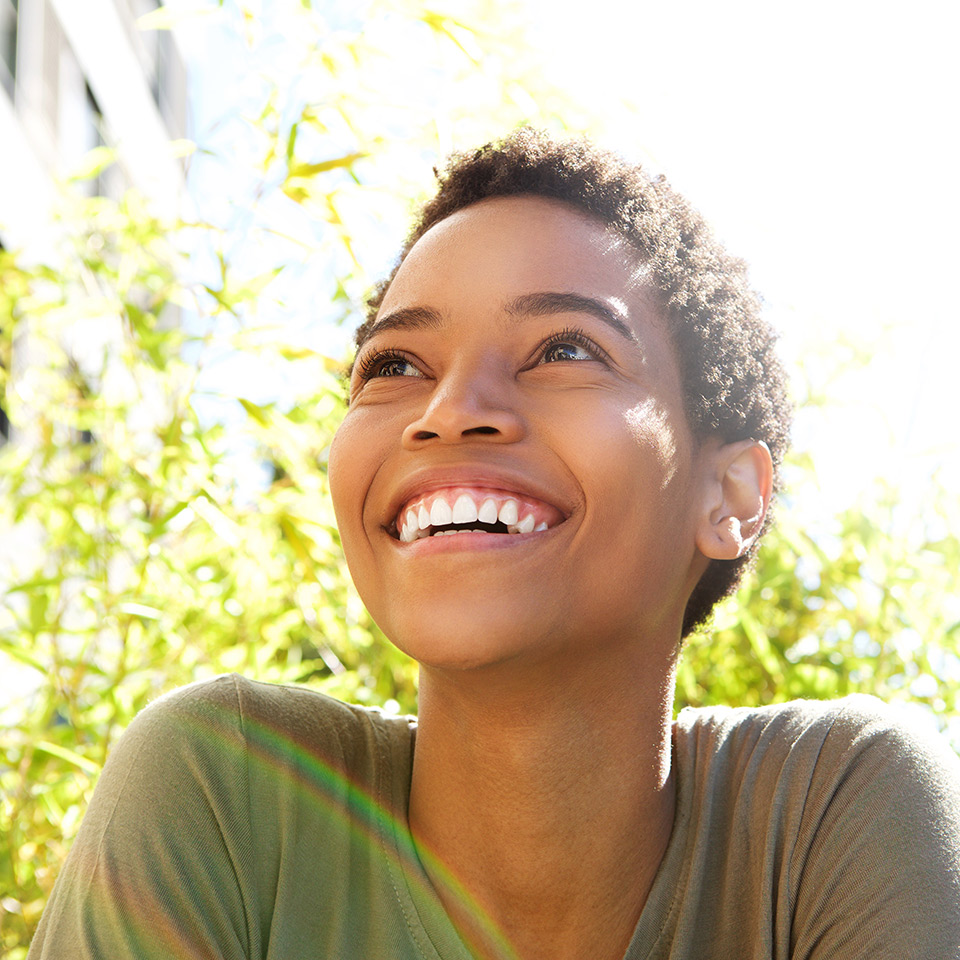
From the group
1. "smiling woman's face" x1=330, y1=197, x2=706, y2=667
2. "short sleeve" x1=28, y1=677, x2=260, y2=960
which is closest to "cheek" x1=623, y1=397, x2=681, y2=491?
"smiling woman's face" x1=330, y1=197, x2=706, y2=667

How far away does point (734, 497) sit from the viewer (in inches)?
52.2

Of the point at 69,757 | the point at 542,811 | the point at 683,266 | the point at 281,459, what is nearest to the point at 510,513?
the point at 542,811

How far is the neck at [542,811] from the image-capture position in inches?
45.3

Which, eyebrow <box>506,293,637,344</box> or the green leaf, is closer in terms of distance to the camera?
eyebrow <box>506,293,637,344</box>

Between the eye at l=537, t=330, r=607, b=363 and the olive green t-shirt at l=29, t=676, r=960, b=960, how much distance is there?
1.76ft

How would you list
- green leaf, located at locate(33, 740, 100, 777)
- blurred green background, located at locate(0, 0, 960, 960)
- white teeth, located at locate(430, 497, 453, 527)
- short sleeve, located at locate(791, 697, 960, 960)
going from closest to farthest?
short sleeve, located at locate(791, 697, 960, 960) < white teeth, located at locate(430, 497, 453, 527) < green leaf, located at locate(33, 740, 100, 777) < blurred green background, located at locate(0, 0, 960, 960)

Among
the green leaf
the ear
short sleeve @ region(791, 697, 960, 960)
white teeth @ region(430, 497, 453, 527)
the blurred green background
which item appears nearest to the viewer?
short sleeve @ region(791, 697, 960, 960)

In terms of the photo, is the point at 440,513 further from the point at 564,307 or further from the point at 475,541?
the point at 564,307

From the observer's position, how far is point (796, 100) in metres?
1.84

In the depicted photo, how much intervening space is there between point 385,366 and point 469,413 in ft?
0.93

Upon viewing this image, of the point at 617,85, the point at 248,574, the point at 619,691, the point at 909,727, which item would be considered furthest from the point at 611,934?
the point at 617,85

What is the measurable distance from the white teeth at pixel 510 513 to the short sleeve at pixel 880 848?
48 cm

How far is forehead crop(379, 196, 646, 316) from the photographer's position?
1180mm

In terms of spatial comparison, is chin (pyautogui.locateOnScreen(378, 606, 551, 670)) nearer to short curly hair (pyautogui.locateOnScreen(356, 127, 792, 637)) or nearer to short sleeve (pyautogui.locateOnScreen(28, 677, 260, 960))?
short sleeve (pyautogui.locateOnScreen(28, 677, 260, 960))
